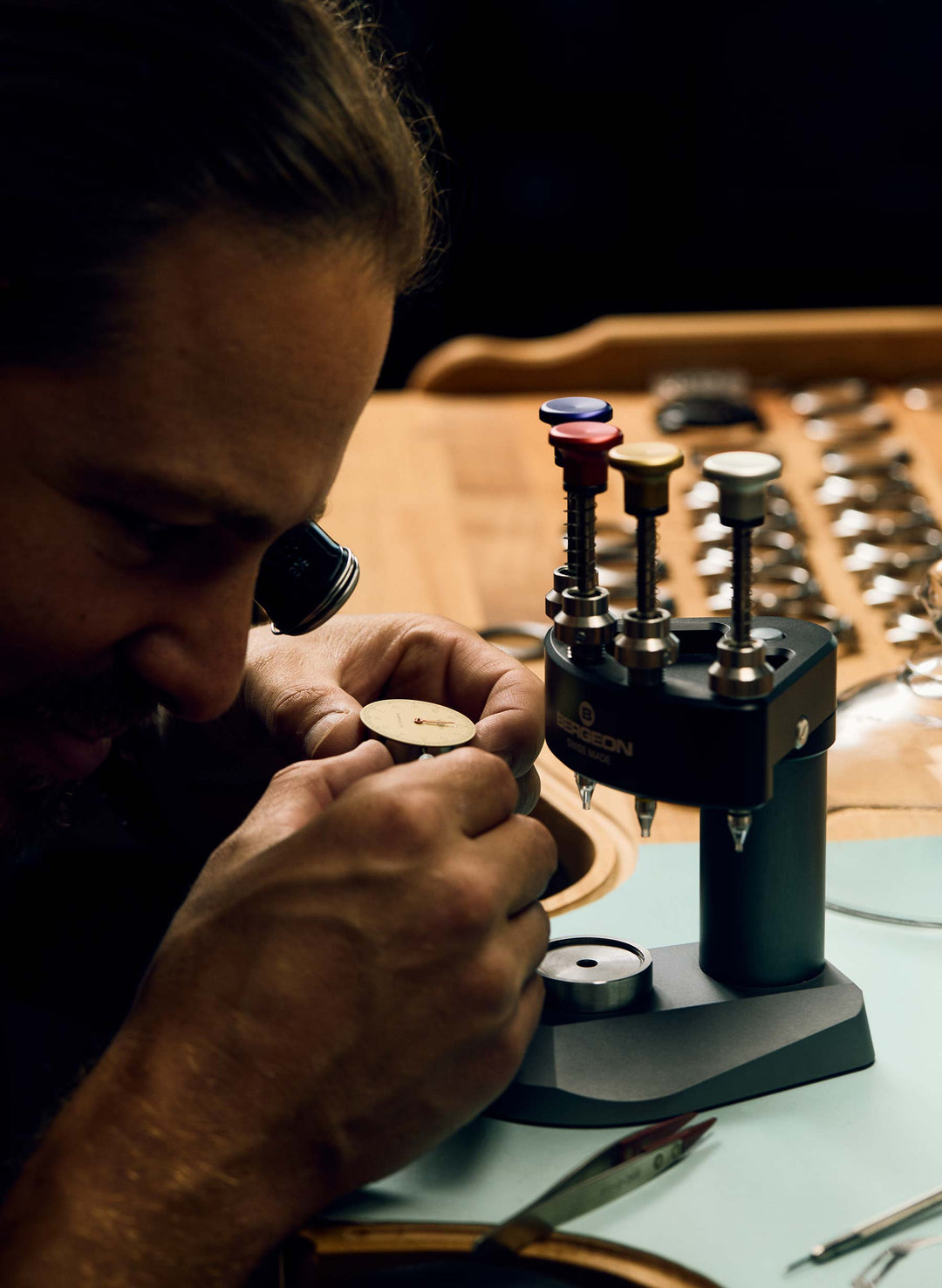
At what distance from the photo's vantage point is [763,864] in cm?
89

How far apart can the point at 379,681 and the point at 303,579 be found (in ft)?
0.34

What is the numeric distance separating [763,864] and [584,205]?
2.70 meters

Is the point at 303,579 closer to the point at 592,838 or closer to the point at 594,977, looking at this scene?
the point at 592,838

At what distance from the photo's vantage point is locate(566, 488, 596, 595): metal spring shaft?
32.6 inches

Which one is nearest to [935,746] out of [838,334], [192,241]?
[192,241]

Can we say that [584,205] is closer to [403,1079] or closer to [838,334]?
[838,334]

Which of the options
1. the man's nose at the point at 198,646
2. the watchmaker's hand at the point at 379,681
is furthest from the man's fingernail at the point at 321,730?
the man's nose at the point at 198,646

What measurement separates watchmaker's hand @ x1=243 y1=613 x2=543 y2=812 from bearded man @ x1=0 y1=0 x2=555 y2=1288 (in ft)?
0.08

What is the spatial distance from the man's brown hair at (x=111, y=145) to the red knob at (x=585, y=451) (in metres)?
0.20

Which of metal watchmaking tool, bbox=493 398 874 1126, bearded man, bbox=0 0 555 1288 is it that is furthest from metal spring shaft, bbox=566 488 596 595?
bearded man, bbox=0 0 555 1288

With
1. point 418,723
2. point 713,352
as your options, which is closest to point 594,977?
point 418,723

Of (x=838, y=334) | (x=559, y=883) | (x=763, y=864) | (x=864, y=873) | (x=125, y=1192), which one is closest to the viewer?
(x=125, y=1192)

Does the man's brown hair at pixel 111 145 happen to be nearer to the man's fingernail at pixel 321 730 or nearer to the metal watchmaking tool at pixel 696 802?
the metal watchmaking tool at pixel 696 802

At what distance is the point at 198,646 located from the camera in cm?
95
